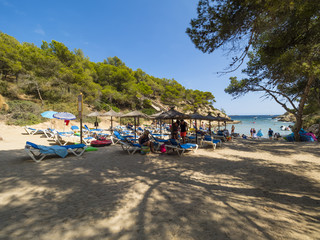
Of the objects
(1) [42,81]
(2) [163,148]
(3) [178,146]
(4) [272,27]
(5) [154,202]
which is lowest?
(5) [154,202]

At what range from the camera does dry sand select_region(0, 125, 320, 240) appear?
182 centimetres

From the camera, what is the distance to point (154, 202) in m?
2.51

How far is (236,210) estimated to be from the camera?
2.32 meters

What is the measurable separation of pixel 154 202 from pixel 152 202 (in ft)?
0.12

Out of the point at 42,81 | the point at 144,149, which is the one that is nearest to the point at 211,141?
the point at 144,149

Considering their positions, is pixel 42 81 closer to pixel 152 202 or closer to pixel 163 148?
Answer: pixel 163 148

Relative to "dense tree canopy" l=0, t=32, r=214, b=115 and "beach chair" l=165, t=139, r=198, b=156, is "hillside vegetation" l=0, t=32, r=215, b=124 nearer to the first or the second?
"dense tree canopy" l=0, t=32, r=214, b=115

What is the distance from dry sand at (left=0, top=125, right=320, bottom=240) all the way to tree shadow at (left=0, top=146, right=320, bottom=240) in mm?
12

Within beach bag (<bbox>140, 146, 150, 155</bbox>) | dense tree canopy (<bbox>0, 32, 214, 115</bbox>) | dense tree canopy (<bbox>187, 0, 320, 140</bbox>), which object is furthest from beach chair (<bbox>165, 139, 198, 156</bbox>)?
dense tree canopy (<bbox>0, 32, 214, 115</bbox>)

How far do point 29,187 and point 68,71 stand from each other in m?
21.3

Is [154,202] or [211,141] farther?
[211,141]

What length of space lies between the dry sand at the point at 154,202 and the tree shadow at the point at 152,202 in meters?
0.01

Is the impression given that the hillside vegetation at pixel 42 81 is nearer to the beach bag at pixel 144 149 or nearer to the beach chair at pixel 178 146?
the beach bag at pixel 144 149

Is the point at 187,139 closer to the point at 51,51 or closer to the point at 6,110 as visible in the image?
the point at 6,110
